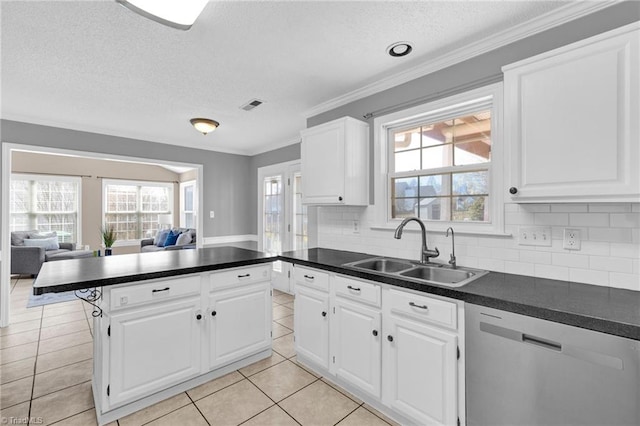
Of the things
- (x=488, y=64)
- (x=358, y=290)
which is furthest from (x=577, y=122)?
(x=358, y=290)

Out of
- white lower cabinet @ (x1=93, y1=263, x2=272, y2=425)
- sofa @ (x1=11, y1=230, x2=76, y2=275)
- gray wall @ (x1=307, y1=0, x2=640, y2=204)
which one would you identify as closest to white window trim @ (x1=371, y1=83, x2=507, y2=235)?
gray wall @ (x1=307, y1=0, x2=640, y2=204)

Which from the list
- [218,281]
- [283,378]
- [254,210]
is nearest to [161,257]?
[218,281]

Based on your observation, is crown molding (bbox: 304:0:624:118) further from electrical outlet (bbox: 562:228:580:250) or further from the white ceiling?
electrical outlet (bbox: 562:228:580:250)

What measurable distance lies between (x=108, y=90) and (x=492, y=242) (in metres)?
3.58

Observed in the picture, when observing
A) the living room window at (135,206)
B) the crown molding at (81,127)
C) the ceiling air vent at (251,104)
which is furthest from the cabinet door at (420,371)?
the living room window at (135,206)

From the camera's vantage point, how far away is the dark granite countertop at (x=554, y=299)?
3.86 feet

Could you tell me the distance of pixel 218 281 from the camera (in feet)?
7.65

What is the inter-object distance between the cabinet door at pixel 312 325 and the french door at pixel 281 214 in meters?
1.99

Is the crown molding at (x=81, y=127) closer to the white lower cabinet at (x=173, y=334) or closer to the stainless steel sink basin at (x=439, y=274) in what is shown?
the white lower cabinet at (x=173, y=334)

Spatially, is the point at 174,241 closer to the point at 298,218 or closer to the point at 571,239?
the point at 298,218

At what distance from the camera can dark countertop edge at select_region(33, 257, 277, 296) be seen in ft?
5.20

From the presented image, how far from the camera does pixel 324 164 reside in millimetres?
2844

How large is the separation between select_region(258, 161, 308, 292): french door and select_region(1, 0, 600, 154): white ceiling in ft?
4.79

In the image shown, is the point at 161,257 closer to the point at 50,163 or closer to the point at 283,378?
the point at 283,378
